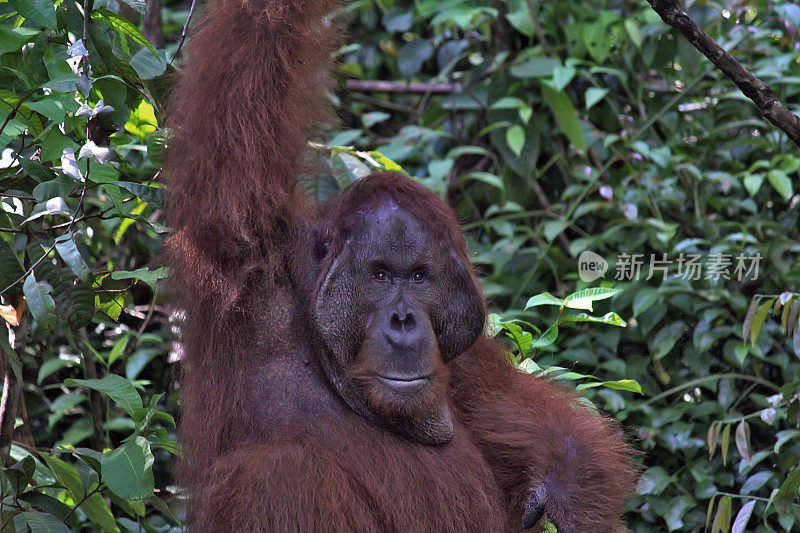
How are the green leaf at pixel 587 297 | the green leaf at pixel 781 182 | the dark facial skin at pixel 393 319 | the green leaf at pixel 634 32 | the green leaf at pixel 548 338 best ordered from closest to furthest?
the dark facial skin at pixel 393 319 < the green leaf at pixel 587 297 < the green leaf at pixel 548 338 < the green leaf at pixel 781 182 < the green leaf at pixel 634 32

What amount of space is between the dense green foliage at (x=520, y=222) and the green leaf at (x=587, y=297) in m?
0.01

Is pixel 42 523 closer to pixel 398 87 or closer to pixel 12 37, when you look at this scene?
pixel 12 37

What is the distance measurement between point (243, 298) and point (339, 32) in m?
0.81

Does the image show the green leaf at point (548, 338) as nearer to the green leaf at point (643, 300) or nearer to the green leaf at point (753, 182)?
the green leaf at point (643, 300)

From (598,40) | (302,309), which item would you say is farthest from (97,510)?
(598,40)

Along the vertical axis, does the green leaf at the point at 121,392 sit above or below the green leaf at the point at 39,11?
below

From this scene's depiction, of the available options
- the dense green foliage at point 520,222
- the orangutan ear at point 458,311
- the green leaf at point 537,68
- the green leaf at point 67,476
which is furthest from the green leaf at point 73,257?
the green leaf at point 537,68

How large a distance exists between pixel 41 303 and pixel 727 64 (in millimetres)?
1815

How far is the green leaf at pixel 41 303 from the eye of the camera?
7.52 feet

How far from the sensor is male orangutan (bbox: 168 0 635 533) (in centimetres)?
221

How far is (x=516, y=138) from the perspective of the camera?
4.38 m

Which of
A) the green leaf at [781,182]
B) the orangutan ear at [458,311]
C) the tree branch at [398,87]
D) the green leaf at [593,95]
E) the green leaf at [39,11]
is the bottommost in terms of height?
the tree branch at [398,87]

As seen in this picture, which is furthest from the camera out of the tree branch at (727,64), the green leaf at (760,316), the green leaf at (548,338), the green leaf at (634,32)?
the green leaf at (634,32)

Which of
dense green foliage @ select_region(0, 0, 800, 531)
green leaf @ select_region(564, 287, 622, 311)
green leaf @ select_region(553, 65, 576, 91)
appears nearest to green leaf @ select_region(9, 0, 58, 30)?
dense green foliage @ select_region(0, 0, 800, 531)
